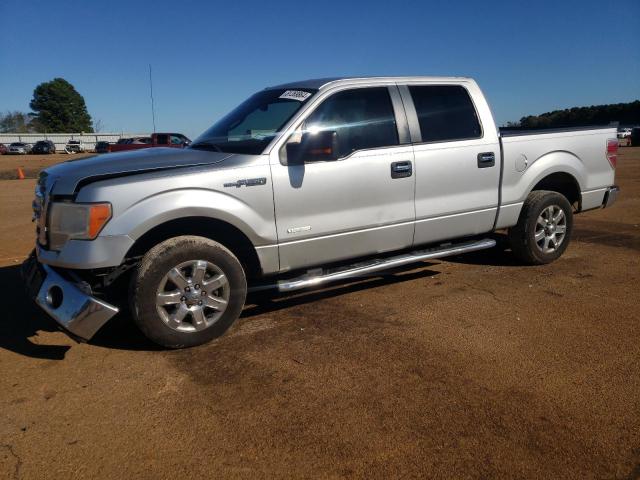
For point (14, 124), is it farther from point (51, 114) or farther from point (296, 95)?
point (296, 95)

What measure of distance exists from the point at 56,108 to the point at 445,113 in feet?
391

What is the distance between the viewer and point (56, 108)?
108 meters

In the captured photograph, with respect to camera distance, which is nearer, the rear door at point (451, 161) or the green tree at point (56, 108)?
the rear door at point (451, 161)

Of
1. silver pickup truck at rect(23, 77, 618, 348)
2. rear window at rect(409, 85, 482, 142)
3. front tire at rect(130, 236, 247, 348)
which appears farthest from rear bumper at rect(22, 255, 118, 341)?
rear window at rect(409, 85, 482, 142)

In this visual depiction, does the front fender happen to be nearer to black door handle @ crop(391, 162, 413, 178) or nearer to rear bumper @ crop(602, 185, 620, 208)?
black door handle @ crop(391, 162, 413, 178)

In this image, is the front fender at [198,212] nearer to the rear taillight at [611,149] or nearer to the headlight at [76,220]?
the headlight at [76,220]

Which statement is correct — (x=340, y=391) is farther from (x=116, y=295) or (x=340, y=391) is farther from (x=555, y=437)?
(x=116, y=295)

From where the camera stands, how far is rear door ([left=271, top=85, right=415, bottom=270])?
4152 mm

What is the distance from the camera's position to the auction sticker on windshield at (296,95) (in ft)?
14.5

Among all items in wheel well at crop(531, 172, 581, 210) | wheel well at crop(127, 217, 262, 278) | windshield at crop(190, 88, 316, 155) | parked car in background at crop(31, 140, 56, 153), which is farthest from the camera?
parked car in background at crop(31, 140, 56, 153)

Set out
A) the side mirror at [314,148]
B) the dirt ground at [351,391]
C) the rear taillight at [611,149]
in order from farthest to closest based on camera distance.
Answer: the rear taillight at [611,149]
the side mirror at [314,148]
the dirt ground at [351,391]

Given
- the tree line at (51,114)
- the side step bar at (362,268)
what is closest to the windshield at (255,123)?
the side step bar at (362,268)

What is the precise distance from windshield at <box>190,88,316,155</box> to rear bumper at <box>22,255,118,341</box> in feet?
5.22

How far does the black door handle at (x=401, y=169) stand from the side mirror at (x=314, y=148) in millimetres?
632
